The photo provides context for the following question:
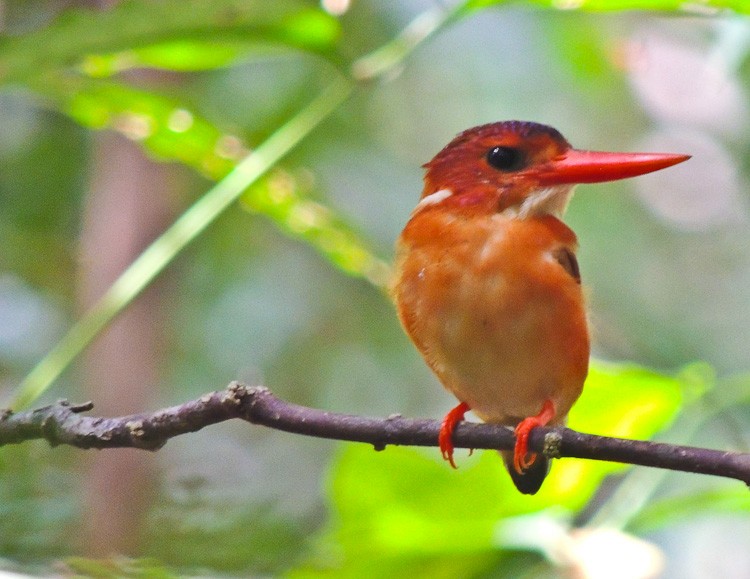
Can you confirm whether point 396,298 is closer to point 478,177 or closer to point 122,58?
point 478,177

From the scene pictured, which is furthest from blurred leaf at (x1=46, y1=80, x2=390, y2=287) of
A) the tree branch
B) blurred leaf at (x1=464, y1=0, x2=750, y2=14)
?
the tree branch

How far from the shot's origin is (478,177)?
1.41 metres

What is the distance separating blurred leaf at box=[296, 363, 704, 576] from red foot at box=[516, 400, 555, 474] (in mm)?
146

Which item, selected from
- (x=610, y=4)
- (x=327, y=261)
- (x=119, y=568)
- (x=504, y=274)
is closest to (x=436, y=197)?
(x=504, y=274)

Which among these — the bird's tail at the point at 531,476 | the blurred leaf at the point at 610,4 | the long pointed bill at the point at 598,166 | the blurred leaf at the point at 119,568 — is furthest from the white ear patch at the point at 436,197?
the blurred leaf at the point at 119,568

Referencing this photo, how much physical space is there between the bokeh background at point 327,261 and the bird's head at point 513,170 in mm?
180

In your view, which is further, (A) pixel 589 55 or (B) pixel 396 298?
(A) pixel 589 55

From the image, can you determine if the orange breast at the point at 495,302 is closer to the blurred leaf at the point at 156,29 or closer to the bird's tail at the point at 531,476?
the bird's tail at the point at 531,476

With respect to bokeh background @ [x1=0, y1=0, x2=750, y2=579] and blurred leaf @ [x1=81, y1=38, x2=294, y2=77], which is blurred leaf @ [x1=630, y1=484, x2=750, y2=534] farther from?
blurred leaf @ [x1=81, y1=38, x2=294, y2=77]

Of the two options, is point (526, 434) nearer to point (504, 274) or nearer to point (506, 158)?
point (504, 274)

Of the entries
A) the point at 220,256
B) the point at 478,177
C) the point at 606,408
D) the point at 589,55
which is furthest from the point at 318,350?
the point at 478,177

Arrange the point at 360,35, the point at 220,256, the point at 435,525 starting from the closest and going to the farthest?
the point at 435,525 < the point at 360,35 < the point at 220,256

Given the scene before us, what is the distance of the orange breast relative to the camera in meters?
1.26

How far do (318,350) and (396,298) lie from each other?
210 centimetres
